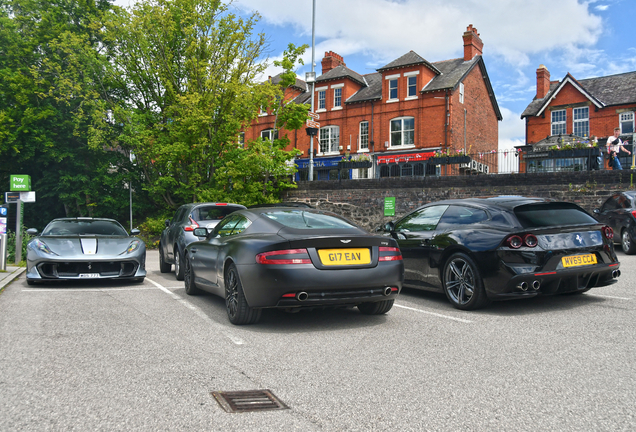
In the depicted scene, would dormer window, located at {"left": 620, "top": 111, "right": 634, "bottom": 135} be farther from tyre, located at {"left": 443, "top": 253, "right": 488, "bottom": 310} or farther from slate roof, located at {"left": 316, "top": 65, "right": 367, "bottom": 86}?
tyre, located at {"left": 443, "top": 253, "right": 488, "bottom": 310}

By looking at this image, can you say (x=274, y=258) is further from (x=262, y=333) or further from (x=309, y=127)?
(x=309, y=127)

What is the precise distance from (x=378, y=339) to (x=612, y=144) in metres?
17.2

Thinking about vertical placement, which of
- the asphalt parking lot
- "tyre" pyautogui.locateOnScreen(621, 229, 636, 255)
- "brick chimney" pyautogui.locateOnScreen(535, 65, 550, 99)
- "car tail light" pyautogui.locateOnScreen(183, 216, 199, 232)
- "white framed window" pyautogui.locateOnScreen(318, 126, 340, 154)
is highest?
"brick chimney" pyautogui.locateOnScreen(535, 65, 550, 99)

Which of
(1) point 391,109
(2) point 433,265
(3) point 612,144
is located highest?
(1) point 391,109

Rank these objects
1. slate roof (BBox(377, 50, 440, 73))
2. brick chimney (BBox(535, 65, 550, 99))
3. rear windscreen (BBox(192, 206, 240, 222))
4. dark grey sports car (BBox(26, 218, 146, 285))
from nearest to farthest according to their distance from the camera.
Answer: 1. dark grey sports car (BBox(26, 218, 146, 285))
2. rear windscreen (BBox(192, 206, 240, 222))
3. slate roof (BBox(377, 50, 440, 73))
4. brick chimney (BBox(535, 65, 550, 99))

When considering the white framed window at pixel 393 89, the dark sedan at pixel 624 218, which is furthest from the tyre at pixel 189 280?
the white framed window at pixel 393 89

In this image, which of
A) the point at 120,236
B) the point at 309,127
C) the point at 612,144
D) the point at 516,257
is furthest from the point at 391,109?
the point at 516,257

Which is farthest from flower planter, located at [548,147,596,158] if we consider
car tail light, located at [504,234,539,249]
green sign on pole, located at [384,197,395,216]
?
car tail light, located at [504,234,539,249]

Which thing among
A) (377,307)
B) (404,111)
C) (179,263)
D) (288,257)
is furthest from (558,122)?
(288,257)

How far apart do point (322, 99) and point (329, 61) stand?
458 centimetres

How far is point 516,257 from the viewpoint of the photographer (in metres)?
6.17

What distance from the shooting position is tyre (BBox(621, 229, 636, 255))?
13297 millimetres

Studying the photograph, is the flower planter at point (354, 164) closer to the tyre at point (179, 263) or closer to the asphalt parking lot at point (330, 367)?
the tyre at point (179, 263)

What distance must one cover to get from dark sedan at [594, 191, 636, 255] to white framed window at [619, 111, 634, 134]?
24700 mm
